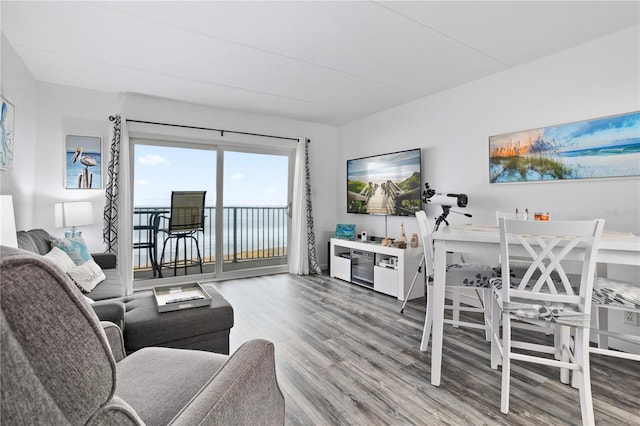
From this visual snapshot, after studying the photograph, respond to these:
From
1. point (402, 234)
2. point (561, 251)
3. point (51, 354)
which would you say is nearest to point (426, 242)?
point (561, 251)

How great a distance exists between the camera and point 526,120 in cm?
304

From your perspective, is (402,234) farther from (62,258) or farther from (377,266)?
(62,258)

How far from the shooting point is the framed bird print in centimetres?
361

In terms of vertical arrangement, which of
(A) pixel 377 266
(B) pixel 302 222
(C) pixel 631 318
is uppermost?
(B) pixel 302 222

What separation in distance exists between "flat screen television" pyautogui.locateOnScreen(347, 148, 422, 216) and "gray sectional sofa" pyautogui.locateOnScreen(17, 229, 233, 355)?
2736 millimetres

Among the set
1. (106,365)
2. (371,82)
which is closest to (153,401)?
(106,365)

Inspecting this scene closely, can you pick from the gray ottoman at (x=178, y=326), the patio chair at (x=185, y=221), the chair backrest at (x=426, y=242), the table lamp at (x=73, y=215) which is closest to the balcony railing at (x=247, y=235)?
the patio chair at (x=185, y=221)

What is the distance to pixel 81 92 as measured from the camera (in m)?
3.66

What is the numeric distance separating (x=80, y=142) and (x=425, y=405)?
4322 mm

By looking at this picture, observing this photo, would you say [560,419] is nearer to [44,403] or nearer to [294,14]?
[44,403]

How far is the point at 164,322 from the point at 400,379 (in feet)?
4.84

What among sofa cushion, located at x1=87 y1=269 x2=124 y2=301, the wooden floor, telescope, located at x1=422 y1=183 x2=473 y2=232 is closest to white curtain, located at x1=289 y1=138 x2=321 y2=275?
the wooden floor

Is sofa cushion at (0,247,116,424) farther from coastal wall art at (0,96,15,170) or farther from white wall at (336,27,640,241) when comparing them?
white wall at (336,27,640,241)

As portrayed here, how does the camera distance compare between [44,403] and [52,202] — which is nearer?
[44,403]
